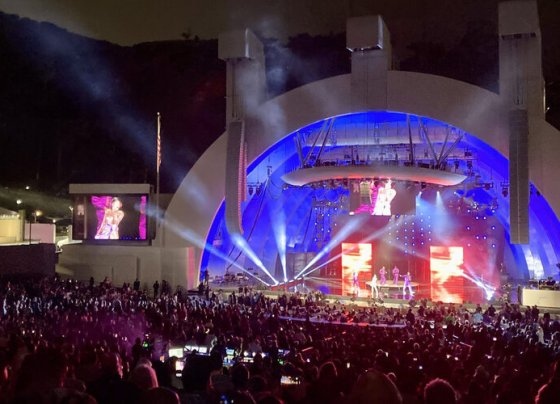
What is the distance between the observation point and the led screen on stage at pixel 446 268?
97.7 ft

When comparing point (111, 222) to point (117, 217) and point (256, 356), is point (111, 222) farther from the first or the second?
point (256, 356)

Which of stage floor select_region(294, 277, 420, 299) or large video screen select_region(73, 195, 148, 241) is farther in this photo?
large video screen select_region(73, 195, 148, 241)

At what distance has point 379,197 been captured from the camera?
27.1 m

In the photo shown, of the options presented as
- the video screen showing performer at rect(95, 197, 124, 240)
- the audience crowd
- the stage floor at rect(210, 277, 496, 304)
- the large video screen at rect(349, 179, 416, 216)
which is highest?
the large video screen at rect(349, 179, 416, 216)

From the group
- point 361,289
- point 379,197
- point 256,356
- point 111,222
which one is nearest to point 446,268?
point 361,289

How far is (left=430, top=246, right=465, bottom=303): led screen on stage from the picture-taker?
97.7 ft

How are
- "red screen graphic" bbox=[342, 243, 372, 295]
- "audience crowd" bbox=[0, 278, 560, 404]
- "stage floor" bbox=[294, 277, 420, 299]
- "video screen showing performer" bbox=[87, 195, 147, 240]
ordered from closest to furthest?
"audience crowd" bbox=[0, 278, 560, 404] < "stage floor" bbox=[294, 277, 420, 299] < "video screen showing performer" bbox=[87, 195, 147, 240] < "red screen graphic" bbox=[342, 243, 372, 295]

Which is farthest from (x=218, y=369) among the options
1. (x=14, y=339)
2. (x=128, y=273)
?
(x=128, y=273)

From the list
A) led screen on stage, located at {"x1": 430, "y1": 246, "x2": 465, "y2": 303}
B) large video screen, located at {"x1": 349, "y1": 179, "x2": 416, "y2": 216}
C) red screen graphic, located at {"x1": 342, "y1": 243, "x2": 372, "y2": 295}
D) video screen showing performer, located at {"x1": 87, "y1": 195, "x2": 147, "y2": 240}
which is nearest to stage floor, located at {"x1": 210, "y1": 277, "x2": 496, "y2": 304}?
led screen on stage, located at {"x1": 430, "y1": 246, "x2": 465, "y2": 303}

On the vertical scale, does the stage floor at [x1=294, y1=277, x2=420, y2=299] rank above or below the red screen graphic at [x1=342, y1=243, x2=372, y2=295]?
below

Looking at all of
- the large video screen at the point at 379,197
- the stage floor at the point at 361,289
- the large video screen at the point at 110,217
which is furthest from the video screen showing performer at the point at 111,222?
the large video screen at the point at 379,197

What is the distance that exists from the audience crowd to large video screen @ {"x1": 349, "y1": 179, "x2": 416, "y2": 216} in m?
6.55

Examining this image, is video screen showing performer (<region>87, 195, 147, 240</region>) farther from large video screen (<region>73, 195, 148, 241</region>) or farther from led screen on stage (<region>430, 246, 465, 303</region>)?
led screen on stage (<region>430, 246, 465, 303</region>)

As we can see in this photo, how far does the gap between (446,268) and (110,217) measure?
59.8 ft
